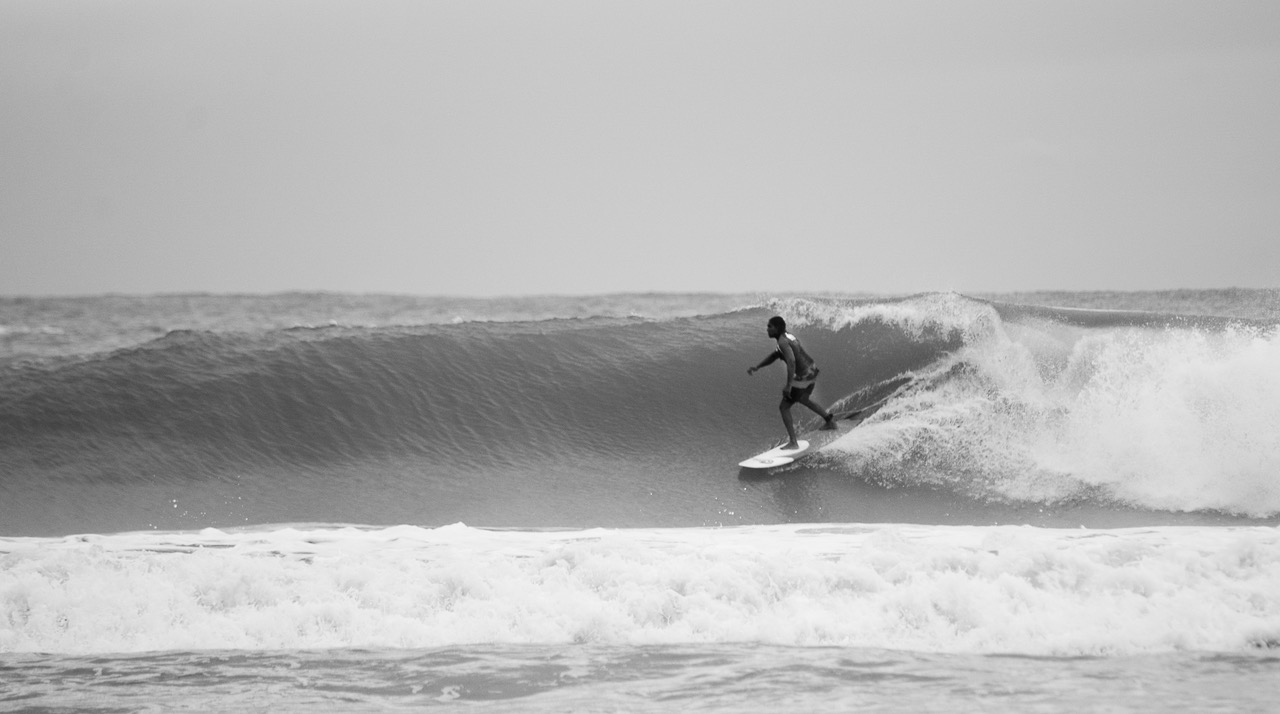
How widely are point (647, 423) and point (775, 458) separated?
1.69 meters

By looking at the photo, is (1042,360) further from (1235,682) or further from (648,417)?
(1235,682)

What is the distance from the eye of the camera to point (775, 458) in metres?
8.92

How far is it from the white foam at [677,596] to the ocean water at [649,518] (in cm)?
2

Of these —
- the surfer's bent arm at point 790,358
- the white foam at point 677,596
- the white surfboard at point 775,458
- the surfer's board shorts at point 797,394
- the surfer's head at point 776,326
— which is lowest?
the white foam at point 677,596

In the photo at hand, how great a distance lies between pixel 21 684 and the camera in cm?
486

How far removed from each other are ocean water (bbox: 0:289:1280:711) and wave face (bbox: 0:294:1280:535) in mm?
37

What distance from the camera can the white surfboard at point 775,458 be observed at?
8.87 metres

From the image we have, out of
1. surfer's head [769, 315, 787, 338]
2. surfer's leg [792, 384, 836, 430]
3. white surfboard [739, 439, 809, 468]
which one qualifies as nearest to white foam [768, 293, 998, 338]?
surfer's leg [792, 384, 836, 430]

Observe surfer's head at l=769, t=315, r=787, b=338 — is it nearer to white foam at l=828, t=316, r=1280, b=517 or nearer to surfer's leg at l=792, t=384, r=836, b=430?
surfer's leg at l=792, t=384, r=836, b=430

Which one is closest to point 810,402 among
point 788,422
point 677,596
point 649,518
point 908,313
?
point 788,422

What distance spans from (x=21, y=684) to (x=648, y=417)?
20.6 feet

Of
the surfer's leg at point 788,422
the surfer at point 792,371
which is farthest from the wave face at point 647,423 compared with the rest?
the surfer at point 792,371

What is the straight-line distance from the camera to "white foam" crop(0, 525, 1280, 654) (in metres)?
5.39

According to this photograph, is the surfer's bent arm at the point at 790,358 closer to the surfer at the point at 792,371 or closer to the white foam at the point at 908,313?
the surfer at the point at 792,371
